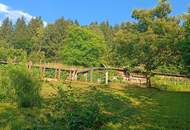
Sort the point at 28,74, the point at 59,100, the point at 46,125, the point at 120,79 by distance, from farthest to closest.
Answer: the point at 120,79 < the point at 28,74 < the point at 59,100 < the point at 46,125

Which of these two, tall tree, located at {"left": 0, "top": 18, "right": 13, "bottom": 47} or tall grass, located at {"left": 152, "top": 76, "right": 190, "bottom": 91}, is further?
tall tree, located at {"left": 0, "top": 18, "right": 13, "bottom": 47}

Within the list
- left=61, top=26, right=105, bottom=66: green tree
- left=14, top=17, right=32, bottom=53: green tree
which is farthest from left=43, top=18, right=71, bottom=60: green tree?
left=61, top=26, right=105, bottom=66: green tree

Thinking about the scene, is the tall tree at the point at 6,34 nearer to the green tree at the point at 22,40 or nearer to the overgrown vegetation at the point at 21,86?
the green tree at the point at 22,40

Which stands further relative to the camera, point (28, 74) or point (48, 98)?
point (48, 98)

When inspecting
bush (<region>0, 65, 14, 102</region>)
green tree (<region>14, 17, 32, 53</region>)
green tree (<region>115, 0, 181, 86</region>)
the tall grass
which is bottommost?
bush (<region>0, 65, 14, 102</region>)

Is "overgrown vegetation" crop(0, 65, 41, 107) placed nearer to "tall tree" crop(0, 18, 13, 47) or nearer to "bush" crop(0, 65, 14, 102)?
"bush" crop(0, 65, 14, 102)

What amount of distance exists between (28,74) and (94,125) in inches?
256

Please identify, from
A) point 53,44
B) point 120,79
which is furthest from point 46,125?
point 53,44

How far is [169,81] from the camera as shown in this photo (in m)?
44.4

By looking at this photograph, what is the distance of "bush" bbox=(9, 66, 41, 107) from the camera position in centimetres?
1672

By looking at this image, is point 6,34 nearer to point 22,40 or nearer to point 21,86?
point 22,40

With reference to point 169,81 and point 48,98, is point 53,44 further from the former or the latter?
point 48,98

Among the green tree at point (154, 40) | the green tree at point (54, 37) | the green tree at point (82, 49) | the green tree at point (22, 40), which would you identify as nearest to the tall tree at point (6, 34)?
the green tree at point (22, 40)

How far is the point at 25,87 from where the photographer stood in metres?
16.9
